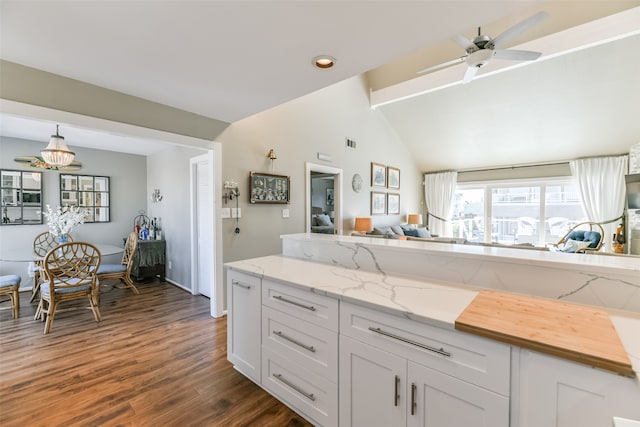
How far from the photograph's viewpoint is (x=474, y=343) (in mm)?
998

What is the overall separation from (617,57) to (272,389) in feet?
19.1

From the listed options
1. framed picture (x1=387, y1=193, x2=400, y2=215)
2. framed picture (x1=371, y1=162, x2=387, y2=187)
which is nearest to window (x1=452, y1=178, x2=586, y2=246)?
framed picture (x1=387, y1=193, x2=400, y2=215)

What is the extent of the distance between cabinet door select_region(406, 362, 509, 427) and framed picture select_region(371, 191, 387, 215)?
497 centimetres

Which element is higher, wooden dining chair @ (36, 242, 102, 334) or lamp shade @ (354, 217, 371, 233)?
lamp shade @ (354, 217, 371, 233)

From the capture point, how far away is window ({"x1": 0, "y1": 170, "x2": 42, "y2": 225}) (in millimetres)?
4121

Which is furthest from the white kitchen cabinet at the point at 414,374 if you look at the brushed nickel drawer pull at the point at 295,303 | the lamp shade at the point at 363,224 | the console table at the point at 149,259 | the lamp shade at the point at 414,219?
the lamp shade at the point at 414,219

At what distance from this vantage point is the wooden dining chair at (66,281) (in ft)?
9.09

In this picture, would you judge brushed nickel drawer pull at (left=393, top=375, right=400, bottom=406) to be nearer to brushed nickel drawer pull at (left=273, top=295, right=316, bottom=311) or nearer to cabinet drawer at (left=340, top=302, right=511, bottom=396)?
cabinet drawer at (left=340, top=302, right=511, bottom=396)

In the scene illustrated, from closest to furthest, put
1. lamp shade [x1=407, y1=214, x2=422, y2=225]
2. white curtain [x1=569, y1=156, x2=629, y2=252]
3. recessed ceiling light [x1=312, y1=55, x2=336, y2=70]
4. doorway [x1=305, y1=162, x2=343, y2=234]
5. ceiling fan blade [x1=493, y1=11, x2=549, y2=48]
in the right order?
recessed ceiling light [x1=312, y1=55, x2=336, y2=70]
ceiling fan blade [x1=493, y1=11, x2=549, y2=48]
doorway [x1=305, y1=162, x2=343, y2=234]
white curtain [x1=569, y1=156, x2=629, y2=252]
lamp shade [x1=407, y1=214, x2=422, y2=225]

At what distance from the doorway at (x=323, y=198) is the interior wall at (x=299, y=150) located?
0.11m

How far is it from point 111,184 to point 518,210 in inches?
341

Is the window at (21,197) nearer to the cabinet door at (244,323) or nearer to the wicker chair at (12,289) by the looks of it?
the wicker chair at (12,289)

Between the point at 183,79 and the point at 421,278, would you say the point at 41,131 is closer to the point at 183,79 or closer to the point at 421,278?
the point at 183,79

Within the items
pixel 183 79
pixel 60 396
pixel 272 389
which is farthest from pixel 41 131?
pixel 272 389
